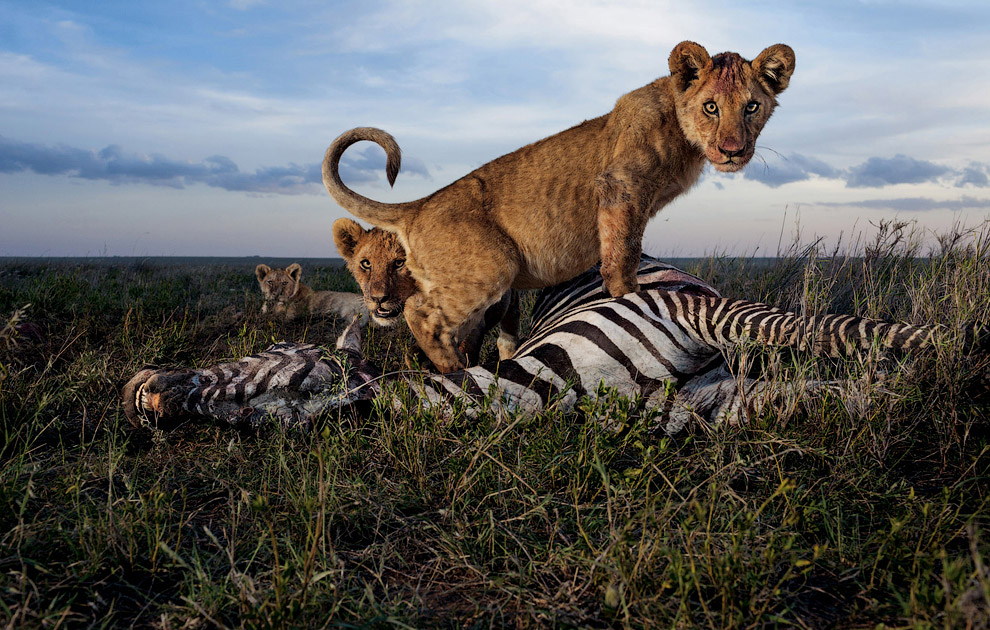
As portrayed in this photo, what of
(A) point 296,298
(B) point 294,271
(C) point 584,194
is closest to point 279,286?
(A) point 296,298

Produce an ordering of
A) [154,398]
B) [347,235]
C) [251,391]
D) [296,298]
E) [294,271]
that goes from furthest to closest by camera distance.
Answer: [294,271] → [296,298] → [347,235] → [251,391] → [154,398]

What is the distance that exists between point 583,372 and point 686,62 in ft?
6.90

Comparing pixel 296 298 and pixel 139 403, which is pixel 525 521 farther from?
pixel 296 298

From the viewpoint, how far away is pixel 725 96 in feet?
13.2

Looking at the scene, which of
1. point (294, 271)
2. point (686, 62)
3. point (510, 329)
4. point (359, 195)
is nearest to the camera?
point (686, 62)

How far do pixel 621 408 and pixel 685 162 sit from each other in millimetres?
2103

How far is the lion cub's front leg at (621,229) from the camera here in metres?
4.02

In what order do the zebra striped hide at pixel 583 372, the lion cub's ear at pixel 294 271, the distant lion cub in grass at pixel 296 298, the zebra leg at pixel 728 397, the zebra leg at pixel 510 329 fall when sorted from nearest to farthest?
the zebra leg at pixel 728 397 < the zebra striped hide at pixel 583 372 < the zebra leg at pixel 510 329 < the distant lion cub in grass at pixel 296 298 < the lion cub's ear at pixel 294 271

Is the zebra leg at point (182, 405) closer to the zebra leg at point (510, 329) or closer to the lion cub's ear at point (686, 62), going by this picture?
the zebra leg at point (510, 329)

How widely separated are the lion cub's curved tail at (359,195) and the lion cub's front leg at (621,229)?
1374 millimetres

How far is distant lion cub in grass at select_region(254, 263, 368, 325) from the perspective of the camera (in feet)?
30.6

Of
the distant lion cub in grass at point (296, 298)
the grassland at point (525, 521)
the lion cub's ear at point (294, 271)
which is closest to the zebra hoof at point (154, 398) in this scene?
the grassland at point (525, 521)

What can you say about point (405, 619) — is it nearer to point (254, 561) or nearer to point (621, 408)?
point (254, 561)

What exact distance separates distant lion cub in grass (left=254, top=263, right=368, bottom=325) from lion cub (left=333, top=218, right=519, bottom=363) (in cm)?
428
